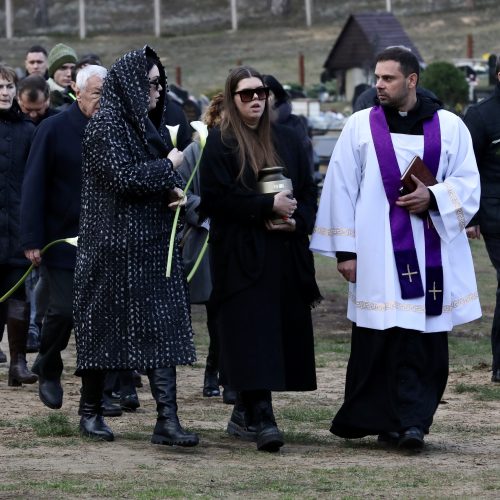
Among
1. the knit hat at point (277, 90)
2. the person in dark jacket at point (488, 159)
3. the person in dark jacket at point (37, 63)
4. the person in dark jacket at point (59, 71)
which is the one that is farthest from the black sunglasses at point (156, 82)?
the person in dark jacket at point (37, 63)

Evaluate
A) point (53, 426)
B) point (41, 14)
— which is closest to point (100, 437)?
point (53, 426)

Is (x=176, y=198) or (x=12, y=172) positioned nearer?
(x=176, y=198)

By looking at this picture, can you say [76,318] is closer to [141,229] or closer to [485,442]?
[141,229]

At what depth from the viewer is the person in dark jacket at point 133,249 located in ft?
24.4

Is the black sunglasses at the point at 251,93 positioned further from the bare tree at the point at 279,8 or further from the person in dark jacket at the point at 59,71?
the bare tree at the point at 279,8

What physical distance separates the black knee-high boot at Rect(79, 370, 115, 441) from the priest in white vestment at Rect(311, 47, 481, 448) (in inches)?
45.6

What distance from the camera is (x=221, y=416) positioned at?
8969 mm

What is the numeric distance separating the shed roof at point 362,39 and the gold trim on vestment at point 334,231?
34.9 m

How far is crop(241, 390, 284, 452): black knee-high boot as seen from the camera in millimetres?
7539

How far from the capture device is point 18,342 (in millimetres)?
10305

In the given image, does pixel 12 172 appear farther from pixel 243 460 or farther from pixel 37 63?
pixel 243 460

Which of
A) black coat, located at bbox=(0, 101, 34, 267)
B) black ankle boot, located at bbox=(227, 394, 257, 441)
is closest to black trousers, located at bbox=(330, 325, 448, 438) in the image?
black ankle boot, located at bbox=(227, 394, 257, 441)

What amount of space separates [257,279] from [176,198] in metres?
0.55

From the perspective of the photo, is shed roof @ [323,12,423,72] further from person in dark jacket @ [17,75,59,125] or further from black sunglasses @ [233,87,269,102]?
black sunglasses @ [233,87,269,102]
